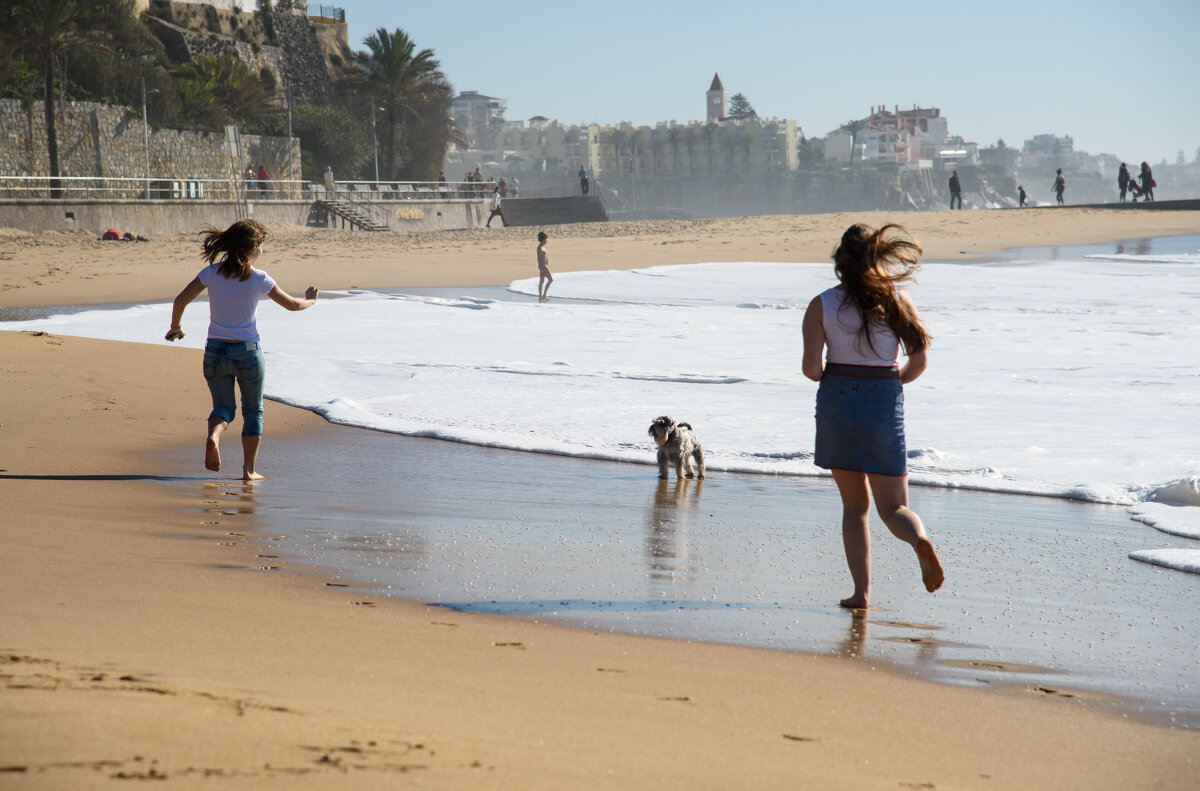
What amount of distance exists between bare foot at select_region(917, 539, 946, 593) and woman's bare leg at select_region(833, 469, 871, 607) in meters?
0.20

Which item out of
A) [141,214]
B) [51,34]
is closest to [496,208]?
[141,214]

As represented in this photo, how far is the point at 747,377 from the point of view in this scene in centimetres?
1089

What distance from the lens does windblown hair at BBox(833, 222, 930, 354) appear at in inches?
151

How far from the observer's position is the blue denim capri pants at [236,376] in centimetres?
595

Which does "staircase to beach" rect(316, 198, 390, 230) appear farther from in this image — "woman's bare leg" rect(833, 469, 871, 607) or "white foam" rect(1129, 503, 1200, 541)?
"woman's bare leg" rect(833, 469, 871, 607)

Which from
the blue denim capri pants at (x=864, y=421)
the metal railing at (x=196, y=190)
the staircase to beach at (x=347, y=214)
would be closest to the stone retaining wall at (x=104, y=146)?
the metal railing at (x=196, y=190)

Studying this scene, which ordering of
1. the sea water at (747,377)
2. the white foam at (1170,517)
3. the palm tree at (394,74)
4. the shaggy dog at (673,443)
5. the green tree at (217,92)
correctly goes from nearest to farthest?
the white foam at (1170,517)
the shaggy dog at (673,443)
the sea water at (747,377)
the green tree at (217,92)
the palm tree at (394,74)

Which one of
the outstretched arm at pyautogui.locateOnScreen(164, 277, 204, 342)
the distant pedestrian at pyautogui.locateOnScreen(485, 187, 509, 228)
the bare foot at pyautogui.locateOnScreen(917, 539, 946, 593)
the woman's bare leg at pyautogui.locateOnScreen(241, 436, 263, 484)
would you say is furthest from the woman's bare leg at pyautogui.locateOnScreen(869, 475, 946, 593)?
the distant pedestrian at pyautogui.locateOnScreen(485, 187, 509, 228)

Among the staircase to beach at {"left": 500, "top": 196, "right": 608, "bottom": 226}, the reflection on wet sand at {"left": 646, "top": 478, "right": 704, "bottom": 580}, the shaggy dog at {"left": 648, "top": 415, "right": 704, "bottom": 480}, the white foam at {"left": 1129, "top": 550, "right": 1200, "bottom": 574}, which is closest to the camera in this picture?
the reflection on wet sand at {"left": 646, "top": 478, "right": 704, "bottom": 580}

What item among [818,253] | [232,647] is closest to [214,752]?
[232,647]

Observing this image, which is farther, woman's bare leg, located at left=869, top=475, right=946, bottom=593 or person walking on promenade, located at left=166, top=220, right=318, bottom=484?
person walking on promenade, located at left=166, top=220, right=318, bottom=484

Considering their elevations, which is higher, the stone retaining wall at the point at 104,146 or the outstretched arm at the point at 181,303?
the stone retaining wall at the point at 104,146

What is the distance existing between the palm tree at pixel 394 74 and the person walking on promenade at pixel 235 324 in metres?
57.4

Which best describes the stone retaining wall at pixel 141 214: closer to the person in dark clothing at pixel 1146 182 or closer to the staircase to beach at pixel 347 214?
the staircase to beach at pixel 347 214
